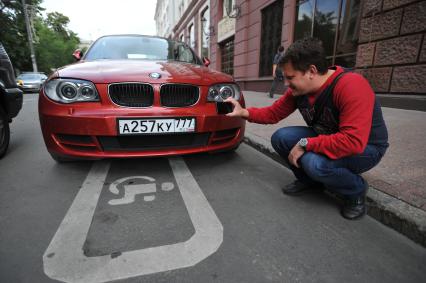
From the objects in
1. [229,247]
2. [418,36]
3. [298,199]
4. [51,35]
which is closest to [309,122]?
[298,199]

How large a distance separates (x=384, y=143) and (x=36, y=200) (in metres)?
2.43

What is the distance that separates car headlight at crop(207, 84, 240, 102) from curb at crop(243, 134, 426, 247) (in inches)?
54.0

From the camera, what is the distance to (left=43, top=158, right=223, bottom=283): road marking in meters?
1.27

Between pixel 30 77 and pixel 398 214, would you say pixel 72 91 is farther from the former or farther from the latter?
pixel 30 77

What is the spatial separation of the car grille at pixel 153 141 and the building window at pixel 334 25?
5669mm

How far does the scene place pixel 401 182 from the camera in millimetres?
2086

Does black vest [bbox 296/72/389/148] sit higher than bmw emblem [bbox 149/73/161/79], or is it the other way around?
bmw emblem [bbox 149/73/161/79]

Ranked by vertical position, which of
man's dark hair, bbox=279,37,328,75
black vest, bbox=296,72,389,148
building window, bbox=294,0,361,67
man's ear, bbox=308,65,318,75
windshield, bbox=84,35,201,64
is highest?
building window, bbox=294,0,361,67

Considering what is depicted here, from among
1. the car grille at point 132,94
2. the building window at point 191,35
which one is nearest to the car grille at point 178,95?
the car grille at point 132,94

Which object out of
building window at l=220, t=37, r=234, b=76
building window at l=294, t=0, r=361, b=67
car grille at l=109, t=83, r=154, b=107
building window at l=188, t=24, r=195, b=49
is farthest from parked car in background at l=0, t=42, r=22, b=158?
building window at l=188, t=24, r=195, b=49

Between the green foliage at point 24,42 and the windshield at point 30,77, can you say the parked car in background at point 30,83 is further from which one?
the green foliage at point 24,42

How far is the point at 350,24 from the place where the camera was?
658 cm

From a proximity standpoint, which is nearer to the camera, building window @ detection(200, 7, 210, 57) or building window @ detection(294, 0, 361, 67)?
building window @ detection(294, 0, 361, 67)

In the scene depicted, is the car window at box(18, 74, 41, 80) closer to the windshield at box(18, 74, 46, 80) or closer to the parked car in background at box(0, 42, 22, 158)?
the windshield at box(18, 74, 46, 80)
